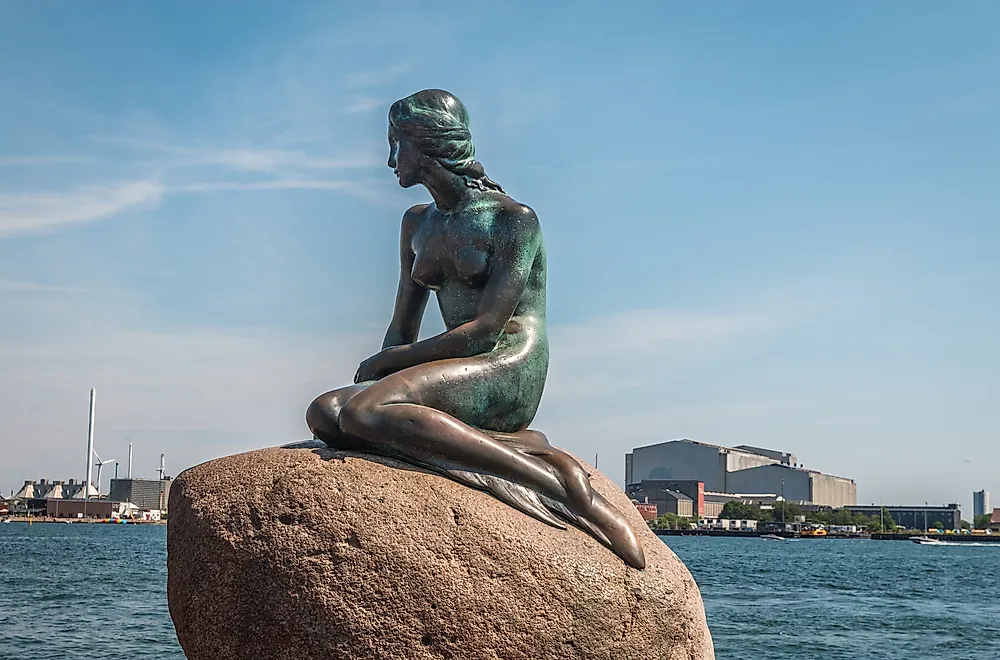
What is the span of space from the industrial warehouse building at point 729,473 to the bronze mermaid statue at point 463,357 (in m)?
142

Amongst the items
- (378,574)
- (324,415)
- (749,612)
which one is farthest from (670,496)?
(378,574)

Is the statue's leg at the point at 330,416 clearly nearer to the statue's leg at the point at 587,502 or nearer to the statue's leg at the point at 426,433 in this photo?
the statue's leg at the point at 426,433

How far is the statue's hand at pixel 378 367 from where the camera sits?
776 centimetres

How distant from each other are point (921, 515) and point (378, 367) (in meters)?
157

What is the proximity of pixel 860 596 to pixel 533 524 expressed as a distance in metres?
38.9

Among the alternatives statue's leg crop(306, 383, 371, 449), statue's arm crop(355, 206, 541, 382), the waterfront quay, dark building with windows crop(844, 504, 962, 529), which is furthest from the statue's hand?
dark building with windows crop(844, 504, 962, 529)

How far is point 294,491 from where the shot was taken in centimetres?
686

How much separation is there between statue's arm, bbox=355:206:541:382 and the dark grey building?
15276cm

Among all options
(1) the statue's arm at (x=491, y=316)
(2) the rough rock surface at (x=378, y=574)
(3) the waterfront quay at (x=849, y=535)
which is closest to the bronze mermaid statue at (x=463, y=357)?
(1) the statue's arm at (x=491, y=316)

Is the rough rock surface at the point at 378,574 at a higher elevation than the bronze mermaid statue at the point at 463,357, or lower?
lower

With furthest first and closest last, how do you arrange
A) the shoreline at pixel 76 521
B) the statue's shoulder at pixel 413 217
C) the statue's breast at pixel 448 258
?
the shoreline at pixel 76 521 < the statue's shoulder at pixel 413 217 < the statue's breast at pixel 448 258

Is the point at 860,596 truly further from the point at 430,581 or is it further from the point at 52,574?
the point at 430,581

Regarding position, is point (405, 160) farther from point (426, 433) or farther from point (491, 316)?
point (426, 433)

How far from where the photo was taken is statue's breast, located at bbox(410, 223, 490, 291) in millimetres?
7852
